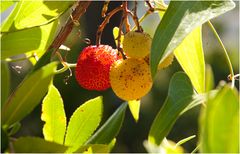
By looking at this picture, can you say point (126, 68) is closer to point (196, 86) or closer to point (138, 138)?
point (196, 86)

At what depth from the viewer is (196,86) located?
1.90 ft

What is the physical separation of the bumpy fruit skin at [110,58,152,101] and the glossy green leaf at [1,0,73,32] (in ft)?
0.28

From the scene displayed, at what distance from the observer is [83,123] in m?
0.56

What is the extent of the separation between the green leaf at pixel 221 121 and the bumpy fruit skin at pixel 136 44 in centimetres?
26

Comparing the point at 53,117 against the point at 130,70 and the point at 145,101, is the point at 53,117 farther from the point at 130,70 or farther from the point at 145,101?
the point at 145,101

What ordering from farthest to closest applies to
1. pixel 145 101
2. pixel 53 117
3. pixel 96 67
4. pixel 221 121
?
pixel 145 101, pixel 96 67, pixel 53 117, pixel 221 121

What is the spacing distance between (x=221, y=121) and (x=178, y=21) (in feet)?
0.56

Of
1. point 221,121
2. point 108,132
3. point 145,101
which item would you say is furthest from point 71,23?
point 145,101

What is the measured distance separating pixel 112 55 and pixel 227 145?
380mm

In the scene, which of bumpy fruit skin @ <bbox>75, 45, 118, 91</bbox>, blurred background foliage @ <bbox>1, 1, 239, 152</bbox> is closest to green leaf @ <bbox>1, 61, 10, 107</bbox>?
bumpy fruit skin @ <bbox>75, 45, 118, 91</bbox>

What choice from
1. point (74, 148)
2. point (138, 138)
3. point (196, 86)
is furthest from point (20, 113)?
point (138, 138)

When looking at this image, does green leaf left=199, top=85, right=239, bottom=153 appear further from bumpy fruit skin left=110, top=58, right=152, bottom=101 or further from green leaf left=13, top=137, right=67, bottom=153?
bumpy fruit skin left=110, top=58, right=152, bottom=101

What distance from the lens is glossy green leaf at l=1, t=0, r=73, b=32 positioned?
609 mm

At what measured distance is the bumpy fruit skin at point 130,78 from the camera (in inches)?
24.3
